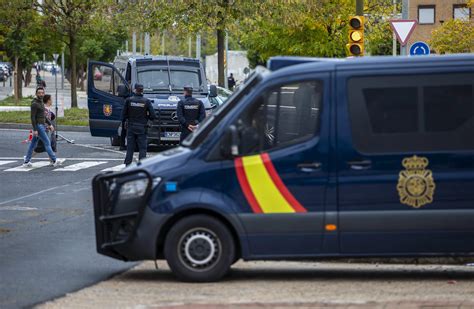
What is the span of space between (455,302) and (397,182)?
1801 millimetres

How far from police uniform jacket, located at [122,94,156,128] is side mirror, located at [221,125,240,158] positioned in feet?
37.3

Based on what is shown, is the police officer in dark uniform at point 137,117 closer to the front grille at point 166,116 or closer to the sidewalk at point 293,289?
the front grille at point 166,116

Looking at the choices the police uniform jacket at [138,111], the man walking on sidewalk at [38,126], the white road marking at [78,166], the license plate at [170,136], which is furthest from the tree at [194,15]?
the police uniform jacket at [138,111]

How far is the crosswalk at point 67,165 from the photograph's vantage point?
1018 inches

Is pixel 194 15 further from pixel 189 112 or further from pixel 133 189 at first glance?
pixel 133 189

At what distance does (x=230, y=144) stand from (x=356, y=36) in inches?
485

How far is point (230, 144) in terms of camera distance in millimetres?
10984

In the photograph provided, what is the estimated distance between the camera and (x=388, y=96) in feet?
36.1

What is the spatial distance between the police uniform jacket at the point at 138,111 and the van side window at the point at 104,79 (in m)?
8.92

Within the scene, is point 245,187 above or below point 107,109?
below

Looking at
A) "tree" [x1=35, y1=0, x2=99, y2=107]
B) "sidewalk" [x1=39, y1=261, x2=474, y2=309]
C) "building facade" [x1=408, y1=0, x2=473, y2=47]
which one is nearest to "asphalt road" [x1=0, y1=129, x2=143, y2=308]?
"sidewalk" [x1=39, y1=261, x2=474, y2=309]

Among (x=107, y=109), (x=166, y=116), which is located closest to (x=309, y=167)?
(x=166, y=116)

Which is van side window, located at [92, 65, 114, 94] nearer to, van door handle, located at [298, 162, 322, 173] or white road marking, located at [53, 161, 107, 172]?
white road marking, located at [53, 161, 107, 172]

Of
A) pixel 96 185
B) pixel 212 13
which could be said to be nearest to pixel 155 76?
pixel 212 13
